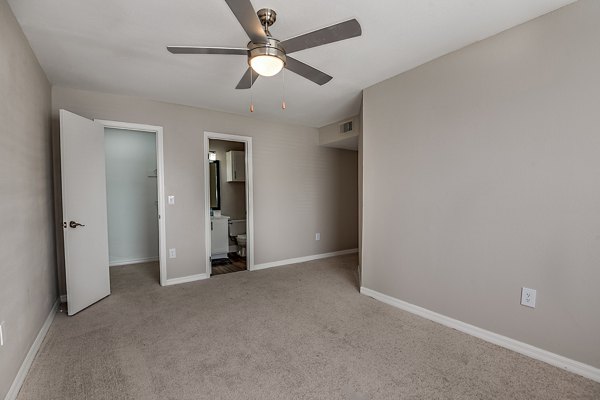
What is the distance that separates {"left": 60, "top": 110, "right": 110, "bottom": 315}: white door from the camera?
2584 mm

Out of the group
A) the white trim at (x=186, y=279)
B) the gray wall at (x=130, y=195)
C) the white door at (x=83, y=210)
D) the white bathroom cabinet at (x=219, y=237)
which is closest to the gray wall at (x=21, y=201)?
the white door at (x=83, y=210)

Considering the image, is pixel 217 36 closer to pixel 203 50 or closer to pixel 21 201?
pixel 203 50

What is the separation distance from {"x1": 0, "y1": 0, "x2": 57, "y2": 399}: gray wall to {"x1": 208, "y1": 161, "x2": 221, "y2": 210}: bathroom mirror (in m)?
2.91

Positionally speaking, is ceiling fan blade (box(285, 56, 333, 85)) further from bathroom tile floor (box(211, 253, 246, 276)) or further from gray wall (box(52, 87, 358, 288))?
bathroom tile floor (box(211, 253, 246, 276))

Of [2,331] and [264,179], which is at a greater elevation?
[264,179]

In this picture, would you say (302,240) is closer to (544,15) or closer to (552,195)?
(552,195)

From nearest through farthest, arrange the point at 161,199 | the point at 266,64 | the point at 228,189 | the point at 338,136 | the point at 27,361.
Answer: the point at 266,64
the point at 27,361
the point at 161,199
the point at 338,136
the point at 228,189

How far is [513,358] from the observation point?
6.22 ft

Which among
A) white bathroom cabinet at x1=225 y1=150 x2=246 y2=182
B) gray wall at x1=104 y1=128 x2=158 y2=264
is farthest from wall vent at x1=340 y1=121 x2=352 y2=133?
gray wall at x1=104 y1=128 x2=158 y2=264

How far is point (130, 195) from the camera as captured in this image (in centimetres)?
466

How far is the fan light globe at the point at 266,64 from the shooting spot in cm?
162

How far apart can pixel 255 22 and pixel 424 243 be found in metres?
2.21

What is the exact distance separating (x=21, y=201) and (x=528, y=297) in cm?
355

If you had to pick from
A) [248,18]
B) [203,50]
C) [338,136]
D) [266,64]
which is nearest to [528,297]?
[266,64]
